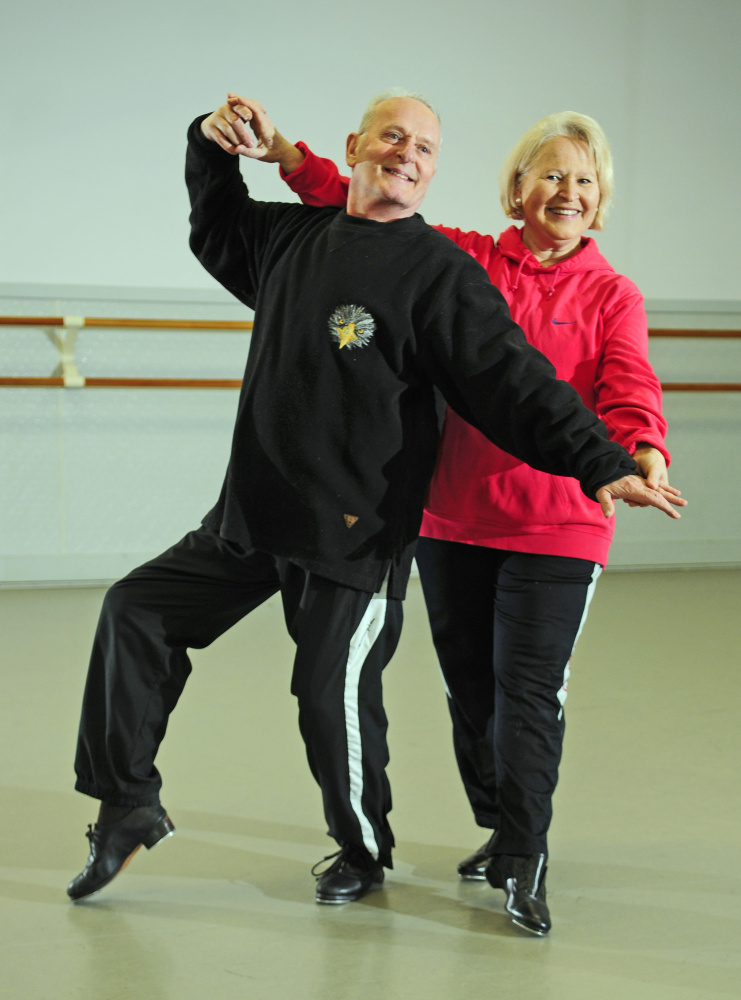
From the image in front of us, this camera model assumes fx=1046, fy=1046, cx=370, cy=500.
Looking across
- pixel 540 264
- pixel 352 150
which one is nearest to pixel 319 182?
pixel 352 150

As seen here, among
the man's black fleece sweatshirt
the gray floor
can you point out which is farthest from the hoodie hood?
the gray floor

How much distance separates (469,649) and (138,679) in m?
0.56

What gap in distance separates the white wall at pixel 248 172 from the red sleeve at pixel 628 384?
9.87 ft

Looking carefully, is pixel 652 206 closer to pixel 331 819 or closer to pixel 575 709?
pixel 575 709

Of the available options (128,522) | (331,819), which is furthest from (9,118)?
(331,819)

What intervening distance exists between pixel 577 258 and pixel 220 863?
1242mm

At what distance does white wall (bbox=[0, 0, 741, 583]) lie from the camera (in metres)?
4.30

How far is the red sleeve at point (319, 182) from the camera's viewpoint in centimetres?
185

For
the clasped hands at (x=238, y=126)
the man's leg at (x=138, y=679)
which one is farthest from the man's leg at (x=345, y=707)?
the clasped hands at (x=238, y=126)

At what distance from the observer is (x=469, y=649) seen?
181 cm

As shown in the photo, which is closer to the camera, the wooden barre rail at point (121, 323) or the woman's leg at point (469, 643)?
the woman's leg at point (469, 643)

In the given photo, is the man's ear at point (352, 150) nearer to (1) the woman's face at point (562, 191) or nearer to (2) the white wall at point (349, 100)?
(1) the woman's face at point (562, 191)

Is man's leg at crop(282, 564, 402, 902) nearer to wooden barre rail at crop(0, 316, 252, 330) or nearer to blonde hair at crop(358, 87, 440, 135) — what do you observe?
blonde hair at crop(358, 87, 440, 135)

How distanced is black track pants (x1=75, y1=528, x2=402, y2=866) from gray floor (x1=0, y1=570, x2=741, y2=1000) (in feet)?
0.61
